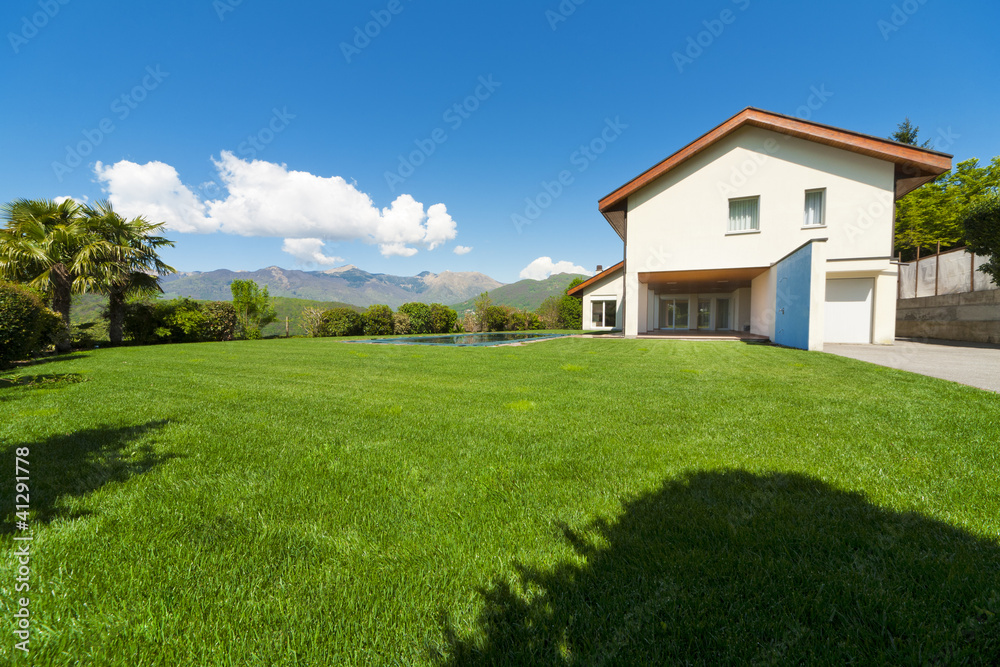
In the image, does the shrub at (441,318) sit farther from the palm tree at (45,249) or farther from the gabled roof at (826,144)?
the palm tree at (45,249)

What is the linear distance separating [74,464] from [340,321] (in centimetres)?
1905

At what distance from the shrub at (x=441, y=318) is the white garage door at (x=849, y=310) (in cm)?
1892

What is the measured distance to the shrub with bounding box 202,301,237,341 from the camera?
653 inches

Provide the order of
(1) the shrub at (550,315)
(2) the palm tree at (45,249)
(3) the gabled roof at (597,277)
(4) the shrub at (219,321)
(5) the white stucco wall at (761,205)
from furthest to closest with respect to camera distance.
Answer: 1. (1) the shrub at (550,315)
2. (3) the gabled roof at (597,277)
3. (4) the shrub at (219,321)
4. (5) the white stucco wall at (761,205)
5. (2) the palm tree at (45,249)

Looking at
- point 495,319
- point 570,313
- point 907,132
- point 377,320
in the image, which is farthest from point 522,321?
point 907,132

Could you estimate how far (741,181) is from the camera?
46.1ft

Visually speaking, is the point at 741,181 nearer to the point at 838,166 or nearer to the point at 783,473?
the point at 838,166

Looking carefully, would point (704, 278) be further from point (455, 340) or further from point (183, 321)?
point (183, 321)

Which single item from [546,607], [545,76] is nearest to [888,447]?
[546,607]

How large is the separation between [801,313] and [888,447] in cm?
972

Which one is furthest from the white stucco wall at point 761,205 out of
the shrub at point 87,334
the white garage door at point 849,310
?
the shrub at point 87,334

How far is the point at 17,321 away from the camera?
24.3 feet

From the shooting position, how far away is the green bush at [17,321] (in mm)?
7234

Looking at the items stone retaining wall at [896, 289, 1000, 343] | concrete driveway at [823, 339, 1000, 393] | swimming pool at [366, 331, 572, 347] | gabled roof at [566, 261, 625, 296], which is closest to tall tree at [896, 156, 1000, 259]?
stone retaining wall at [896, 289, 1000, 343]
